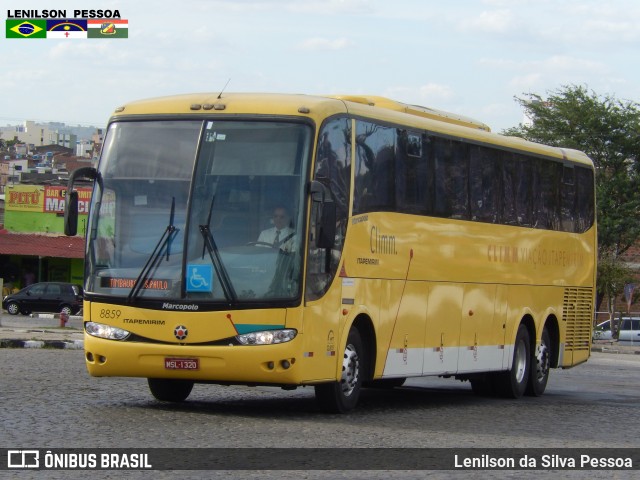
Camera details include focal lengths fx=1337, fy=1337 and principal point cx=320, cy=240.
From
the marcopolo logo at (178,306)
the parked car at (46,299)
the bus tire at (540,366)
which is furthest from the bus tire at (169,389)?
the parked car at (46,299)

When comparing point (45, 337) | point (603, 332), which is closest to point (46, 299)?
point (45, 337)

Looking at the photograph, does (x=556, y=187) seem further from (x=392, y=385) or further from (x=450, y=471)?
(x=450, y=471)

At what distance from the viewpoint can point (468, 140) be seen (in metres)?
19.1

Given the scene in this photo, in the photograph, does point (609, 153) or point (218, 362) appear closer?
point (218, 362)

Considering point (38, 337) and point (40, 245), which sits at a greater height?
point (40, 245)

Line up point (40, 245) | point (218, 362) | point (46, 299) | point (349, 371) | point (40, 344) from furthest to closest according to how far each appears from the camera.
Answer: point (40, 245) → point (46, 299) → point (40, 344) → point (349, 371) → point (218, 362)

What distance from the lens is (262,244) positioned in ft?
46.5

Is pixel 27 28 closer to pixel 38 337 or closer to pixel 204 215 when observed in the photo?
pixel 38 337

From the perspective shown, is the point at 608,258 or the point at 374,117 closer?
the point at 374,117

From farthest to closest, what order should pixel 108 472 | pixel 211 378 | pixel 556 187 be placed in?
pixel 556 187
pixel 211 378
pixel 108 472

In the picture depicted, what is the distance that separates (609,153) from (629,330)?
26.9 ft

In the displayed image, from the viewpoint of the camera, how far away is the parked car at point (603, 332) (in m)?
58.3

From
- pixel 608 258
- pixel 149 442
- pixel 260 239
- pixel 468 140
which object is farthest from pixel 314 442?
pixel 608 258

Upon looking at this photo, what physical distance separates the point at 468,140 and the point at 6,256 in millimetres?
47468
